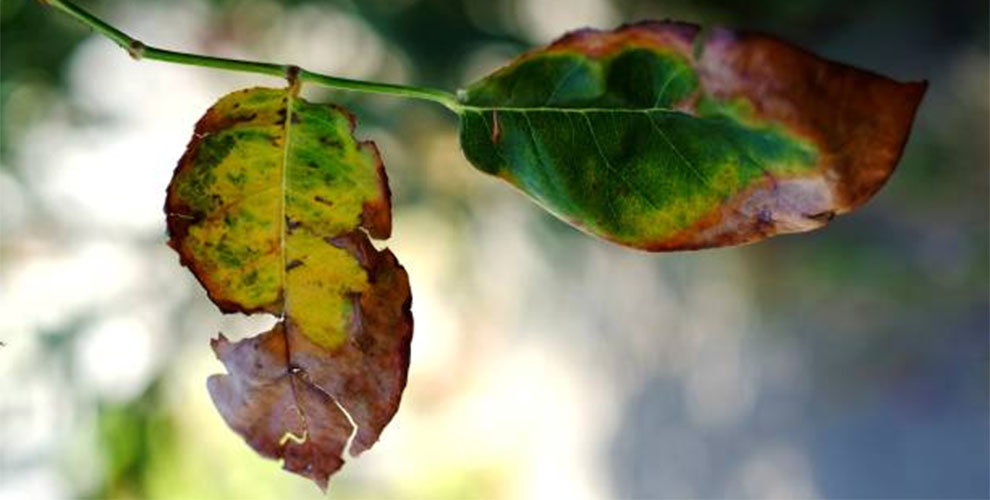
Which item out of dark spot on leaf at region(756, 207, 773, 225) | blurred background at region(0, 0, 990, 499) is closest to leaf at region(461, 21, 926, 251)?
dark spot on leaf at region(756, 207, 773, 225)

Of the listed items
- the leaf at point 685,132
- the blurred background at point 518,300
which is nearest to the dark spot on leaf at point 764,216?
the leaf at point 685,132

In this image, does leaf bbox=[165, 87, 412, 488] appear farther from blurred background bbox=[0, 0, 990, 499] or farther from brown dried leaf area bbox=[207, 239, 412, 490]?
blurred background bbox=[0, 0, 990, 499]

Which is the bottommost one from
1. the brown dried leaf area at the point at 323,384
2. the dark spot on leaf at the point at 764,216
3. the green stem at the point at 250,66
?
the brown dried leaf area at the point at 323,384

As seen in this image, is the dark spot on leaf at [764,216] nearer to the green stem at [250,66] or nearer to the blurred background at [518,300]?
the green stem at [250,66]

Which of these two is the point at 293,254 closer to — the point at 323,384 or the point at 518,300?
the point at 323,384

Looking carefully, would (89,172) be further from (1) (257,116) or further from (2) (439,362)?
(1) (257,116)

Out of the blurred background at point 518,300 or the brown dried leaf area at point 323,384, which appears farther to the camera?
the blurred background at point 518,300
